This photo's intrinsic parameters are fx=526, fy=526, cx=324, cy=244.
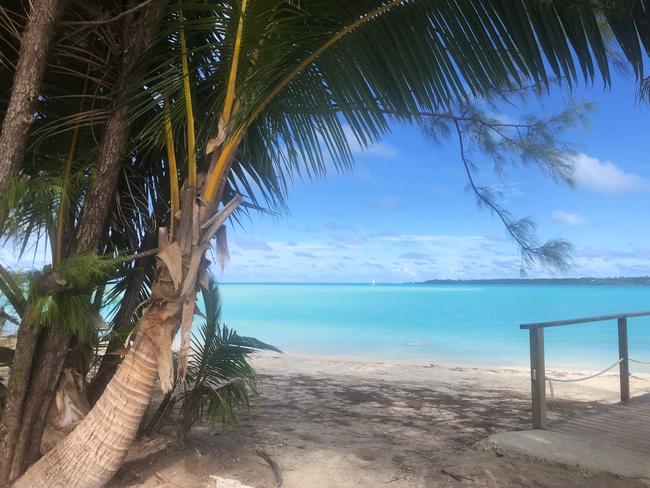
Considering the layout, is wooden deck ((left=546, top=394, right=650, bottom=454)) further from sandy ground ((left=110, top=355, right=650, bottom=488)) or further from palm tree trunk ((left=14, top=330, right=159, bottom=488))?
palm tree trunk ((left=14, top=330, right=159, bottom=488))

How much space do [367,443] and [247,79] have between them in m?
2.93

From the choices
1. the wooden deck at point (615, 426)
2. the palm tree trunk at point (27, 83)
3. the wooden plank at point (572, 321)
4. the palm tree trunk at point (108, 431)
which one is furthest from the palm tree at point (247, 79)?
the wooden deck at point (615, 426)

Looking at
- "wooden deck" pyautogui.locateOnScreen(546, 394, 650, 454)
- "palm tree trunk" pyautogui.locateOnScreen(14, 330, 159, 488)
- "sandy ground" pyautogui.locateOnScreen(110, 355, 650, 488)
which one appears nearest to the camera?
"palm tree trunk" pyautogui.locateOnScreen(14, 330, 159, 488)

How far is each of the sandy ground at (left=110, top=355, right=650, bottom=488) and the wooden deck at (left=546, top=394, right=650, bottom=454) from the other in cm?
44

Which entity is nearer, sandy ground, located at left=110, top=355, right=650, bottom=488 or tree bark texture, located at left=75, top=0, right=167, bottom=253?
tree bark texture, located at left=75, top=0, right=167, bottom=253

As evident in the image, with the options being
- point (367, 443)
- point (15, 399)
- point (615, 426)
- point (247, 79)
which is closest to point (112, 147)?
point (247, 79)

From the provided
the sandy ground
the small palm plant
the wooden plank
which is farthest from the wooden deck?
the small palm plant

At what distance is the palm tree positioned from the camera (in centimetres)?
259

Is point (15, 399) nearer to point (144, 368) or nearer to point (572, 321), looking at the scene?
point (144, 368)

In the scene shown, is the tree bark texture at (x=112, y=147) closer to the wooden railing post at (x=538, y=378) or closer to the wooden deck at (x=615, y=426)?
the wooden railing post at (x=538, y=378)

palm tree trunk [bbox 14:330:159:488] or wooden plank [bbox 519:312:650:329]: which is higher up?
wooden plank [bbox 519:312:650:329]

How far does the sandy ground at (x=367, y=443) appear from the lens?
130 inches

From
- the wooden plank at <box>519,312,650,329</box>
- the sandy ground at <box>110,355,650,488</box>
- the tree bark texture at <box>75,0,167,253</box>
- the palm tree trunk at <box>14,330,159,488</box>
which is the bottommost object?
the sandy ground at <box>110,355,650,488</box>

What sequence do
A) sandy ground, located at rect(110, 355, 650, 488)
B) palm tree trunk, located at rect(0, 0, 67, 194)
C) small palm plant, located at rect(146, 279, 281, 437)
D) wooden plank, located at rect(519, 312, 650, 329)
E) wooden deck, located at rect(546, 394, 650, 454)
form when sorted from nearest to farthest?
palm tree trunk, located at rect(0, 0, 67, 194), sandy ground, located at rect(110, 355, 650, 488), small palm plant, located at rect(146, 279, 281, 437), wooden deck, located at rect(546, 394, 650, 454), wooden plank, located at rect(519, 312, 650, 329)
